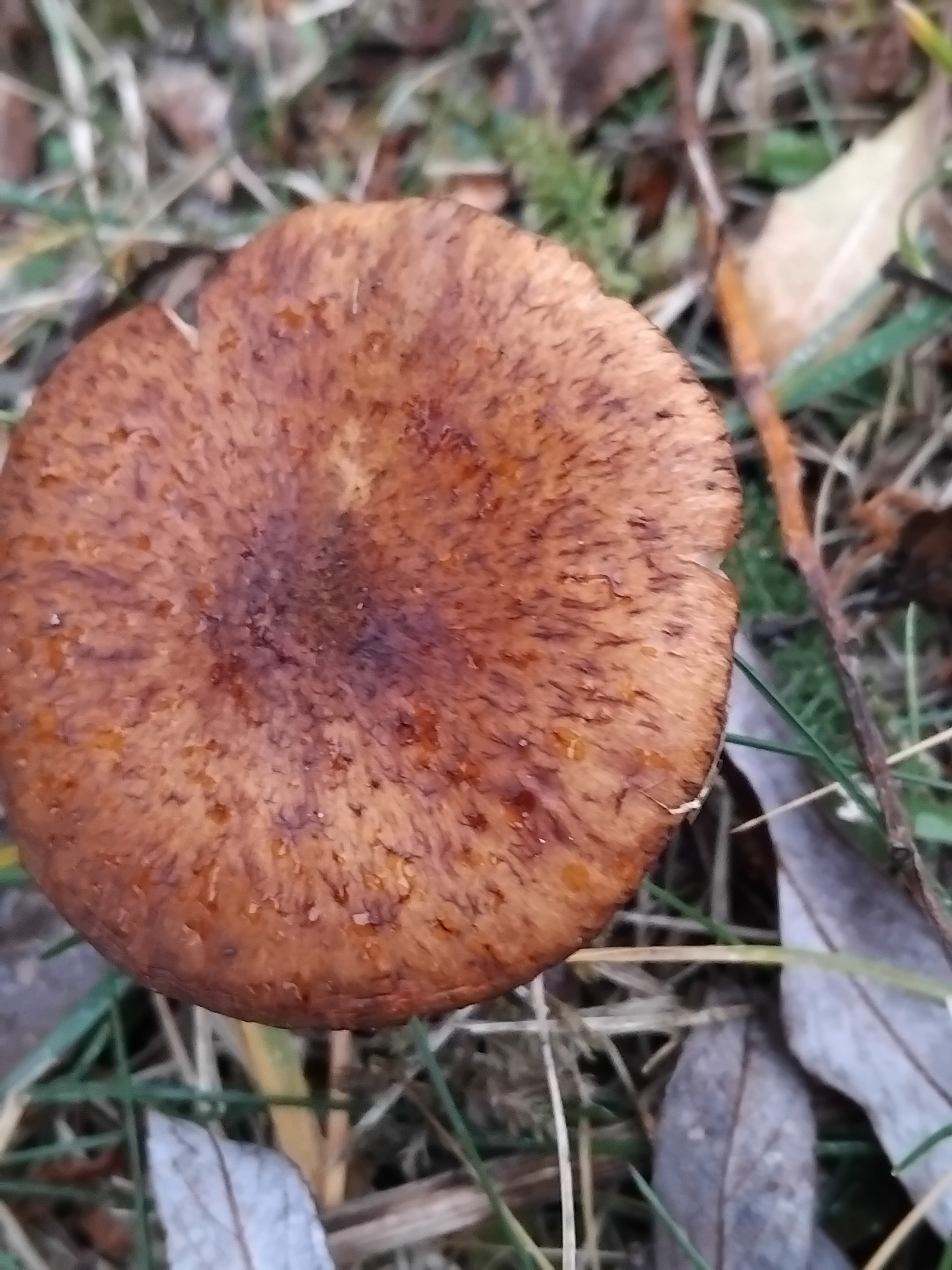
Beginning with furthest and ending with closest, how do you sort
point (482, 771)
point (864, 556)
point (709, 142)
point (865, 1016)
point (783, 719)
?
point (709, 142), point (864, 556), point (783, 719), point (865, 1016), point (482, 771)

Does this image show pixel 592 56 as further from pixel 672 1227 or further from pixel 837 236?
pixel 672 1227

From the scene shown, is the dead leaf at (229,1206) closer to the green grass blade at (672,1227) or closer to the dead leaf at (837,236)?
the green grass blade at (672,1227)

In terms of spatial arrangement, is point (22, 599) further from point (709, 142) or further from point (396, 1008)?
point (709, 142)

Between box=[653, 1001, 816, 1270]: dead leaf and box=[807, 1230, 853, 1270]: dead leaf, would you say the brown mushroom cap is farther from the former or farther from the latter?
box=[807, 1230, 853, 1270]: dead leaf

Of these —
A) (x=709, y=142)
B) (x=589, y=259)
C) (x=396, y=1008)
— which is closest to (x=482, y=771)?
(x=396, y=1008)

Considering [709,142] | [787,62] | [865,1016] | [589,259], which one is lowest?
[865,1016]

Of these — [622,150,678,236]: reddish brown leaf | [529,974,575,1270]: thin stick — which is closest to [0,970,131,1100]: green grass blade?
[529,974,575,1270]: thin stick

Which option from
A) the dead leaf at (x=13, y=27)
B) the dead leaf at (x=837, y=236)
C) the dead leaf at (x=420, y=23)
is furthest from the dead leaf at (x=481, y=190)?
the dead leaf at (x=13, y=27)
